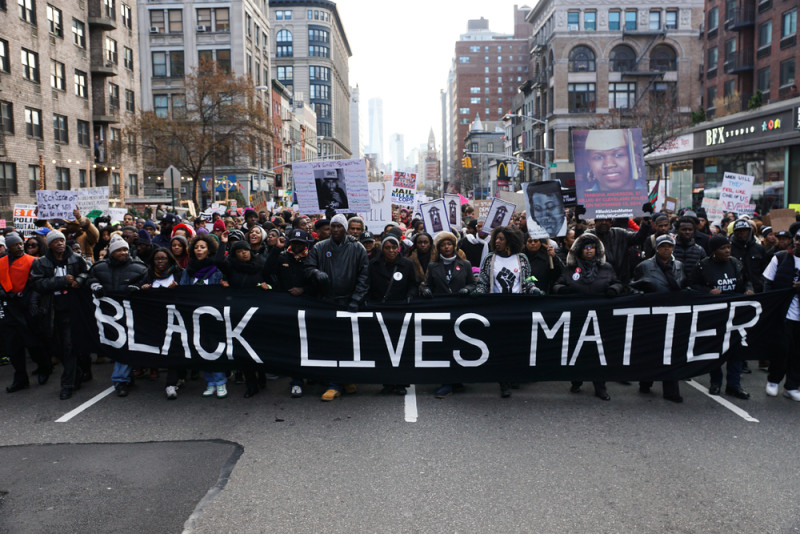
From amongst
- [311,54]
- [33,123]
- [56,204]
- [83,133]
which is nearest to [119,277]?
[56,204]

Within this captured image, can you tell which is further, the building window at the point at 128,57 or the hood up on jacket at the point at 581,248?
the building window at the point at 128,57

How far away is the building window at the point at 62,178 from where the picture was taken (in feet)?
119

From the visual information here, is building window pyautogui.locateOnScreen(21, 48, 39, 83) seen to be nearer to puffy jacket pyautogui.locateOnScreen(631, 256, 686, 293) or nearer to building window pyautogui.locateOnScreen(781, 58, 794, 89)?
puffy jacket pyautogui.locateOnScreen(631, 256, 686, 293)

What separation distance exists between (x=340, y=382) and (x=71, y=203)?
10.2m

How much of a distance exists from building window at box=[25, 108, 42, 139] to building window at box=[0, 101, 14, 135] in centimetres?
133

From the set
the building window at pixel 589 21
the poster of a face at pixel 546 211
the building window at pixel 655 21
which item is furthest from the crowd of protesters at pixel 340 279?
the building window at pixel 655 21

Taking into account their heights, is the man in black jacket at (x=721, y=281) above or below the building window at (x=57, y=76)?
below

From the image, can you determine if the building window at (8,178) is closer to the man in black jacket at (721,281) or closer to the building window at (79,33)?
the building window at (79,33)

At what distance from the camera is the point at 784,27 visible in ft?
120

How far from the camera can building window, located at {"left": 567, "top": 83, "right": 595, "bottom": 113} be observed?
223 ft

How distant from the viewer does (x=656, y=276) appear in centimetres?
763

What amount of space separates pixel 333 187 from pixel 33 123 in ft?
92.3

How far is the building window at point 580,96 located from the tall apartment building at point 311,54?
59800mm

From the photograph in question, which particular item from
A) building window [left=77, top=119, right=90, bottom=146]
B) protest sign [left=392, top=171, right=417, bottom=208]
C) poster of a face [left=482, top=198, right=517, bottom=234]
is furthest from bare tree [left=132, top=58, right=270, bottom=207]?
poster of a face [left=482, top=198, right=517, bottom=234]
